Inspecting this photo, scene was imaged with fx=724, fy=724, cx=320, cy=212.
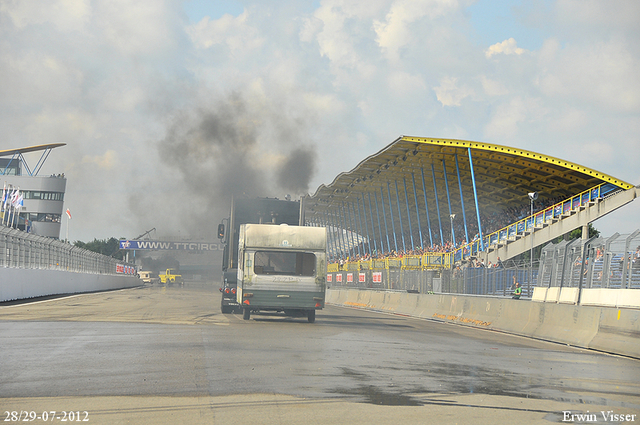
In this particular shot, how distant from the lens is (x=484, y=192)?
59812 millimetres

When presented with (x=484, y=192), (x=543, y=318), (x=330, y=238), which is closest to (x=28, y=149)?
(x=330, y=238)

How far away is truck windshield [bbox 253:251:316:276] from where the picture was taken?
20188 mm

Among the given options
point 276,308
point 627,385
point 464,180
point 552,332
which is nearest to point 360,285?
point 464,180

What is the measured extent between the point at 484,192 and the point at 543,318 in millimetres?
42553

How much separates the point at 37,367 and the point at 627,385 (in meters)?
7.60

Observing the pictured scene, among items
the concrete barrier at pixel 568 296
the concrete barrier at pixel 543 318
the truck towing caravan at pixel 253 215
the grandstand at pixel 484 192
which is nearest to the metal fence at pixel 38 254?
the truck towing caravan at pixel 253 215

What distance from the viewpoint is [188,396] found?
7.40 m

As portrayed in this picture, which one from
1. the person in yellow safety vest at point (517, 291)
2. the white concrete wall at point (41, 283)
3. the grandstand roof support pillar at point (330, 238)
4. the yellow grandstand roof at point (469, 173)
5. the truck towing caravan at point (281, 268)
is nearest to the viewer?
the truck towing caravan at point (281, 268)

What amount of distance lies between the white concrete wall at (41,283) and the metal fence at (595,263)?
19.0m

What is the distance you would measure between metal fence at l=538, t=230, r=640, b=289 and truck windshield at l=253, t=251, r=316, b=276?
21.6 ft

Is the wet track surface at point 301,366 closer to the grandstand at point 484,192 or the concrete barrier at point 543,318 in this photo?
the concrete barrier at point 543,318

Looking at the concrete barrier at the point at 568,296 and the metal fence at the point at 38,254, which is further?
the metal fence at the point at 38,254

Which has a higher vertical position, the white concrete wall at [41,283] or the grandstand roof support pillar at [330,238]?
the grandstand roof support pillar at [330,238]

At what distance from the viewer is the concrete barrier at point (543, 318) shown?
559 inches
